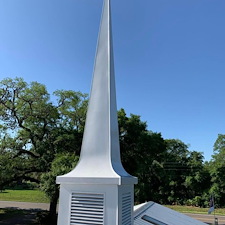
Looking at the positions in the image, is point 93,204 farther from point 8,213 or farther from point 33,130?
point 8,213

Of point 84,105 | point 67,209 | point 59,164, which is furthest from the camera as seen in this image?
point 84,105

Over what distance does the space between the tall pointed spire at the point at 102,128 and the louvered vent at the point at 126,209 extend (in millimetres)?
302

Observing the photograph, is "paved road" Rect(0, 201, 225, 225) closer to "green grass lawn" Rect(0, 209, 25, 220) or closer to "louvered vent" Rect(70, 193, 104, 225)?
"green grass lawn" Rect(0, 209, 25, 220)

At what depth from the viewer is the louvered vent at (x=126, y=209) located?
3282 mm

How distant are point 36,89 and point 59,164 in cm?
636

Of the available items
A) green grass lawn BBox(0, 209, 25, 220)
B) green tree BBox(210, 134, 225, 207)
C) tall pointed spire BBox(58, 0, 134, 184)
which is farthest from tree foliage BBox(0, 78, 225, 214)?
green tree BBox(210, 134, 225, 207)

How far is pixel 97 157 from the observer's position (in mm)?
3572

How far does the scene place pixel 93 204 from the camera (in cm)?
317

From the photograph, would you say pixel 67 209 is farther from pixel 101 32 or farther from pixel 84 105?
pixel 84 105

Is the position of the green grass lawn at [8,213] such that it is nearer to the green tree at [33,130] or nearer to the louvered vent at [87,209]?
the green tree at [33,130]

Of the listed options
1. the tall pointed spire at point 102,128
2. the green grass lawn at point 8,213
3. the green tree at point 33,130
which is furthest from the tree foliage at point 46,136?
the tall pointed spire at point 102,128

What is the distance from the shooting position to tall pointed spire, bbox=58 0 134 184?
345 cm

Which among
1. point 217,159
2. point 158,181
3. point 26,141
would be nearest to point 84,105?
point 26,141

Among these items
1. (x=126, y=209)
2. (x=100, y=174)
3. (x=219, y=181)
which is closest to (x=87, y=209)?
(x=100, y=174)
